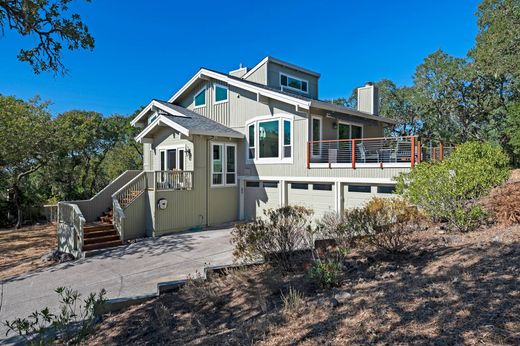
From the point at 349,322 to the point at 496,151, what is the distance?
758cm

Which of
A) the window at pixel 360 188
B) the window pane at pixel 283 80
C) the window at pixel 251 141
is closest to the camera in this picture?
the window at pixel 360 188

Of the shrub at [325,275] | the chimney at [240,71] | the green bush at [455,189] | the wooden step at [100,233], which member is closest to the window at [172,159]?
the wooden step at [100,233]

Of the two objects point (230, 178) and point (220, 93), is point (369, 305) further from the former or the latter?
point (220, 93)

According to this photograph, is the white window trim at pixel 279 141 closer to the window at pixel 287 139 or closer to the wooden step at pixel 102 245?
the window at pixel 287 139

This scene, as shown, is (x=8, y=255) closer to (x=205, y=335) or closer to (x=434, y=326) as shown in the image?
(x=205, y=335)

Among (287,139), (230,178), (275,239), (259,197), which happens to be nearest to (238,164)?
(230,178)

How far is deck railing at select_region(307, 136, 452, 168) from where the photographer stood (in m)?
10.8

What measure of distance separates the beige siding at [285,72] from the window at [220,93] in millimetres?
2682

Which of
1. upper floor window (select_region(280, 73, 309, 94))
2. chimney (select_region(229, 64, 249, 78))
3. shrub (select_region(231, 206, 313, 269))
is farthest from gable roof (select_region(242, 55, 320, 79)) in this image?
shrub (select_region(231, 206, 313, 269))

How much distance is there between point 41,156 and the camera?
709 inches

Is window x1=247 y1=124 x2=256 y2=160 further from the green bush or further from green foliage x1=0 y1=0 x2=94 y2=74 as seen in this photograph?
green foliage x1=0 y1=0 x2=94 y2=74

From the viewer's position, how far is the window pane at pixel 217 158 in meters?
14.5

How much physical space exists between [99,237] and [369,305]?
34.7ft

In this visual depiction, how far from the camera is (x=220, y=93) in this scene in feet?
53.6
